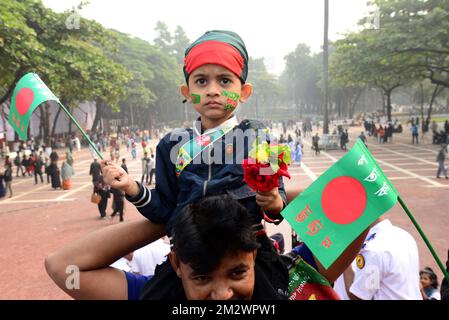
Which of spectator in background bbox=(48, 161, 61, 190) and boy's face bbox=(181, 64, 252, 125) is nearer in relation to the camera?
boy's face bbox=(181, 64, 252, 125)

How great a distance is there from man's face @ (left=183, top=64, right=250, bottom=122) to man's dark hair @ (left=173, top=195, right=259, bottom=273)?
27.8 inches

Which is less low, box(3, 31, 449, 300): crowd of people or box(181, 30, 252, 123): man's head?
box(181, 30, 252, 123): man's head

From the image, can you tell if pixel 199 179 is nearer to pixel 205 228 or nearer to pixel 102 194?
pixel 205 228

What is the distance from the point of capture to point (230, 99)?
1.88 metres

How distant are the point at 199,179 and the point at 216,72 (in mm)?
548

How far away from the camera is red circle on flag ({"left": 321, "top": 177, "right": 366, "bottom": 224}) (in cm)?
137

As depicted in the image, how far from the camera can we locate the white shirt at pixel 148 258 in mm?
3436

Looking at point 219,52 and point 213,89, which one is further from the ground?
point 219,52

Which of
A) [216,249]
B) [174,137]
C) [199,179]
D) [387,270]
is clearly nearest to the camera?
[216,249]

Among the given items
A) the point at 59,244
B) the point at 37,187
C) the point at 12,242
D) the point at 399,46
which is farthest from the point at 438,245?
the point at 37,187

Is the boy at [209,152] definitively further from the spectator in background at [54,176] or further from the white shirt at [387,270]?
the spectator in background at [54,176]

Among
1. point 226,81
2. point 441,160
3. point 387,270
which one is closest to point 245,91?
point 226,81

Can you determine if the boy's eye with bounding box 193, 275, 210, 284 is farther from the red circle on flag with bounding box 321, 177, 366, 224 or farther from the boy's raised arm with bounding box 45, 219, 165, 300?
the red circle on flag with bounding box 321, 177, 366, 224

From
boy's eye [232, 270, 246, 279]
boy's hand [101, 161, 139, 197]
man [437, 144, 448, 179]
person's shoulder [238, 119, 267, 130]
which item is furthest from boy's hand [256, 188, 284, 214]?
man [437, 144, 448, 179]
